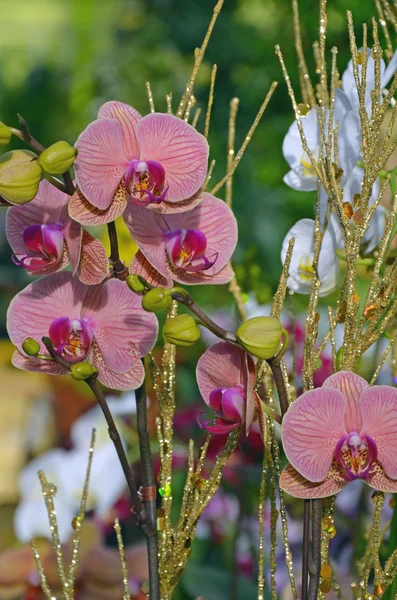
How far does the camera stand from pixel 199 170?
1.26 feet

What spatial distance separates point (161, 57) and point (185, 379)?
1.33 metres

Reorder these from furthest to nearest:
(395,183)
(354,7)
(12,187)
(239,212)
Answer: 1. (239,212)
2. (354,7)
3. (395,183)
4. (12,187)

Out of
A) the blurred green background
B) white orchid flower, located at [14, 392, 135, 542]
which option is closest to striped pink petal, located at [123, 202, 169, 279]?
white orchid flower, located at [14, 392, 135, 542]

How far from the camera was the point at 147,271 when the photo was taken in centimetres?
40

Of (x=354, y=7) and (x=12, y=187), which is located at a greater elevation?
(x=354, y=7)

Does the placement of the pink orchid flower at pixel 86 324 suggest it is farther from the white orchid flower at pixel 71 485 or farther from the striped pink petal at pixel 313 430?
the white orchid flower at pixel 71 485

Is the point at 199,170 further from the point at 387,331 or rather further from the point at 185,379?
the point at 185,379

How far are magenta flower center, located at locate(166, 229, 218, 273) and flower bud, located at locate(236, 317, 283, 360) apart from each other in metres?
0.06

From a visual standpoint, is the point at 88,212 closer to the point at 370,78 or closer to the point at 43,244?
the point at 43,244

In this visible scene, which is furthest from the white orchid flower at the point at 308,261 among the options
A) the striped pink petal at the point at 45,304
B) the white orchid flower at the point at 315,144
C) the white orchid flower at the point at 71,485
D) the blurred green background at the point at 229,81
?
the blurred green background at the point at 229,81

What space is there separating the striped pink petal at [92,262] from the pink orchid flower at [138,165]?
13 millimetres

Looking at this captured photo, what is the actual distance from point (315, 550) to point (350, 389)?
0.08m

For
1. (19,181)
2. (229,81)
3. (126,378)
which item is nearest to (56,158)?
(19,181)

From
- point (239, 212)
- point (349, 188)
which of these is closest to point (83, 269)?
point (349, 188)
